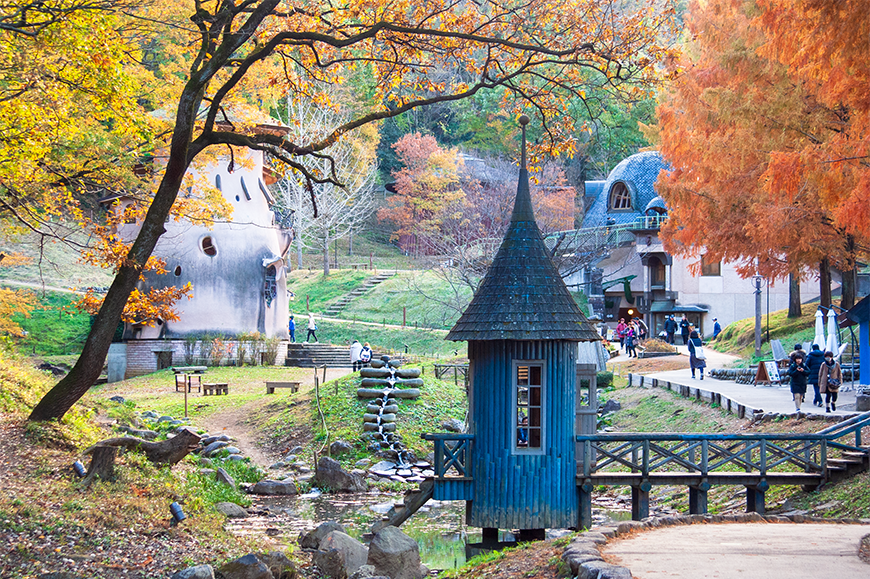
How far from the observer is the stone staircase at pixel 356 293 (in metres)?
49.9

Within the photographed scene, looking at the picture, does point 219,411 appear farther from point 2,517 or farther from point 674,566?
point 674,566

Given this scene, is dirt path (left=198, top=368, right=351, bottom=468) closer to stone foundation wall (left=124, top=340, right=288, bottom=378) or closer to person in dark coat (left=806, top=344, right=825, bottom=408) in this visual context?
stone foundation wall (left=124, top=340, right=288, bottom=378)

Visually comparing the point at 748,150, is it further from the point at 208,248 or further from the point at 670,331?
the point at 208,248

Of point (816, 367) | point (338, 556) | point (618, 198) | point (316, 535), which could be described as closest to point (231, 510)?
point (316, 535)

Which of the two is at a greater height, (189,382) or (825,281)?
(825,281)

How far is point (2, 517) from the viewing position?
9.47m

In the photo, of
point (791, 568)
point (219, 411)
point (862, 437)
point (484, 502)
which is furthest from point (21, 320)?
point (791, 568)

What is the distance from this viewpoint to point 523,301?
43.2ft

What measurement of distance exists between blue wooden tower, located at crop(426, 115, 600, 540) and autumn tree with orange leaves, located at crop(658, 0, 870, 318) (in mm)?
4821

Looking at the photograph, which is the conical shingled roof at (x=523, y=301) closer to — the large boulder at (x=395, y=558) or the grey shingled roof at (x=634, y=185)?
the large boulder at (x=395, y=558)

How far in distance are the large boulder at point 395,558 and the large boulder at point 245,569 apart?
2.00 meters

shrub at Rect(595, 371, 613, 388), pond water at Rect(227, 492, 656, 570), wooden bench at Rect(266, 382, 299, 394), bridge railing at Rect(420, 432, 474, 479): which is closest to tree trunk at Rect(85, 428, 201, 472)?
pond water at Rect(227, 492, 656, 570)

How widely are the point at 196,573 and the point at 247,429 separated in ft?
47.3

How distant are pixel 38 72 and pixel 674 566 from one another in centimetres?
1071
